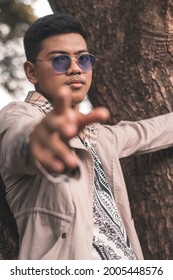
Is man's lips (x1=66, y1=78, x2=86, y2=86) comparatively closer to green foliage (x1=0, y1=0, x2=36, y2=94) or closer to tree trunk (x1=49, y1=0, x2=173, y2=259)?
tree trunk (x1=49, y1=0, x2=173, y2=259)

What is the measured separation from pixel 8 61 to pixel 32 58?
5.83 metres

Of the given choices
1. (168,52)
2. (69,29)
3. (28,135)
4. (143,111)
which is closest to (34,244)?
(28,135)

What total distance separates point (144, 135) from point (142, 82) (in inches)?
12.6

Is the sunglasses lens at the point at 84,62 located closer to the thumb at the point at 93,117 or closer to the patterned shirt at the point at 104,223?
the patterned shirt at the point at 104,223

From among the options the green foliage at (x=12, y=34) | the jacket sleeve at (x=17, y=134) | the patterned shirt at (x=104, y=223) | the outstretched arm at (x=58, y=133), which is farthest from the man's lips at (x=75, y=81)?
the green foliage at (x=12, y=34)

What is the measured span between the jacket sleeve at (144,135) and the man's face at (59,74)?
463mm

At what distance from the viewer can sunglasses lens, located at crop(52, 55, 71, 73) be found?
271 cm

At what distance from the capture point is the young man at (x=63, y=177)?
7.61ft

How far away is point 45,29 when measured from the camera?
9.08ft

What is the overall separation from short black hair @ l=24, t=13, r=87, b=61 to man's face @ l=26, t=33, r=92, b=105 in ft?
0.08

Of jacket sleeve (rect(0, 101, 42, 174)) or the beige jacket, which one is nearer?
jacket sleeve (rect(0, 101, 42, 174))

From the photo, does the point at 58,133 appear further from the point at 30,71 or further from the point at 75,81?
the point at 30,71

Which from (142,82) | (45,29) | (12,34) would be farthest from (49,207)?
(12,34)

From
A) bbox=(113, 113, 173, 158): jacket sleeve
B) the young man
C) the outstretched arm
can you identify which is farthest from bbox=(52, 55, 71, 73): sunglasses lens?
the outstretched arm
